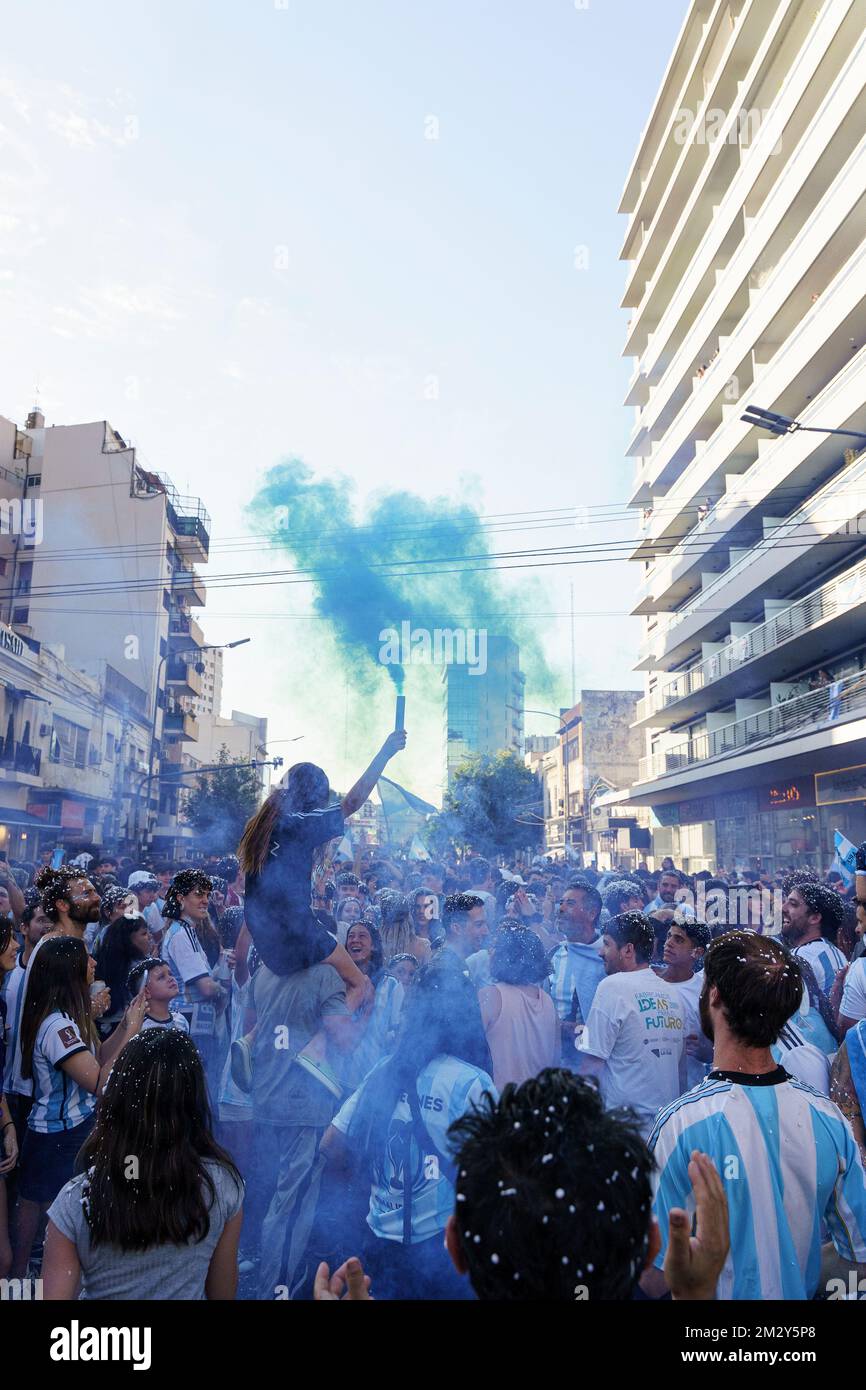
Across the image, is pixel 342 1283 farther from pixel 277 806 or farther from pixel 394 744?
pixel 394 744

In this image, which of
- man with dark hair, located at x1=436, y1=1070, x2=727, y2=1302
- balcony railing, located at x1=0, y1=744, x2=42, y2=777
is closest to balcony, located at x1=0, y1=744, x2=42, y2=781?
balcony railing, located at x1=0, y1=744, x2=42, y2=777

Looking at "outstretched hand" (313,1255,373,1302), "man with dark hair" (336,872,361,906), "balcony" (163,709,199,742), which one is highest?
"balcony" (163,709,199,742)

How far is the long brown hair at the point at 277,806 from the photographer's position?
3.32 meters

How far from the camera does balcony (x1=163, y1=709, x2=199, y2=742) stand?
45250 mm

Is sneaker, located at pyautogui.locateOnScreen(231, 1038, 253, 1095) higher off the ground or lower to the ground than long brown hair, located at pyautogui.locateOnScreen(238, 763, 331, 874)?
lower

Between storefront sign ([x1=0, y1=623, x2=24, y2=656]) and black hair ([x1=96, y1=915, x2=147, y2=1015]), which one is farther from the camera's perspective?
storefront sign ([x1=0, y1=623, x2=24, y2=656])

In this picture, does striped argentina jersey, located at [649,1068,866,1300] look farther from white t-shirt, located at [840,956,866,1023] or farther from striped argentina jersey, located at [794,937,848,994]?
striped argentina jersey, located at [794,937,848,994]

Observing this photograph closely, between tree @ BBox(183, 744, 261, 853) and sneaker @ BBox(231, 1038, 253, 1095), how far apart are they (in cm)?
2362

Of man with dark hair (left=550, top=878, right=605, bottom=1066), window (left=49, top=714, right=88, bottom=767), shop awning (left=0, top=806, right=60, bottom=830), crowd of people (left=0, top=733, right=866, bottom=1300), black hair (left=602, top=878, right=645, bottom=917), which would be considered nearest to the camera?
crowd of people (left=0, top=733, right=866, bottom=1300)

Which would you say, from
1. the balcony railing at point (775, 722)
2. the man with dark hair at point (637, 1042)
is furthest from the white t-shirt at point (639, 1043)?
the balcony railing at point (775, 722)

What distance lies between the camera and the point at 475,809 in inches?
952

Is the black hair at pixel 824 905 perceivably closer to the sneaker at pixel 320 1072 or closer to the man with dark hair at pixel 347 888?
the sneaker at pixel 320 1072
